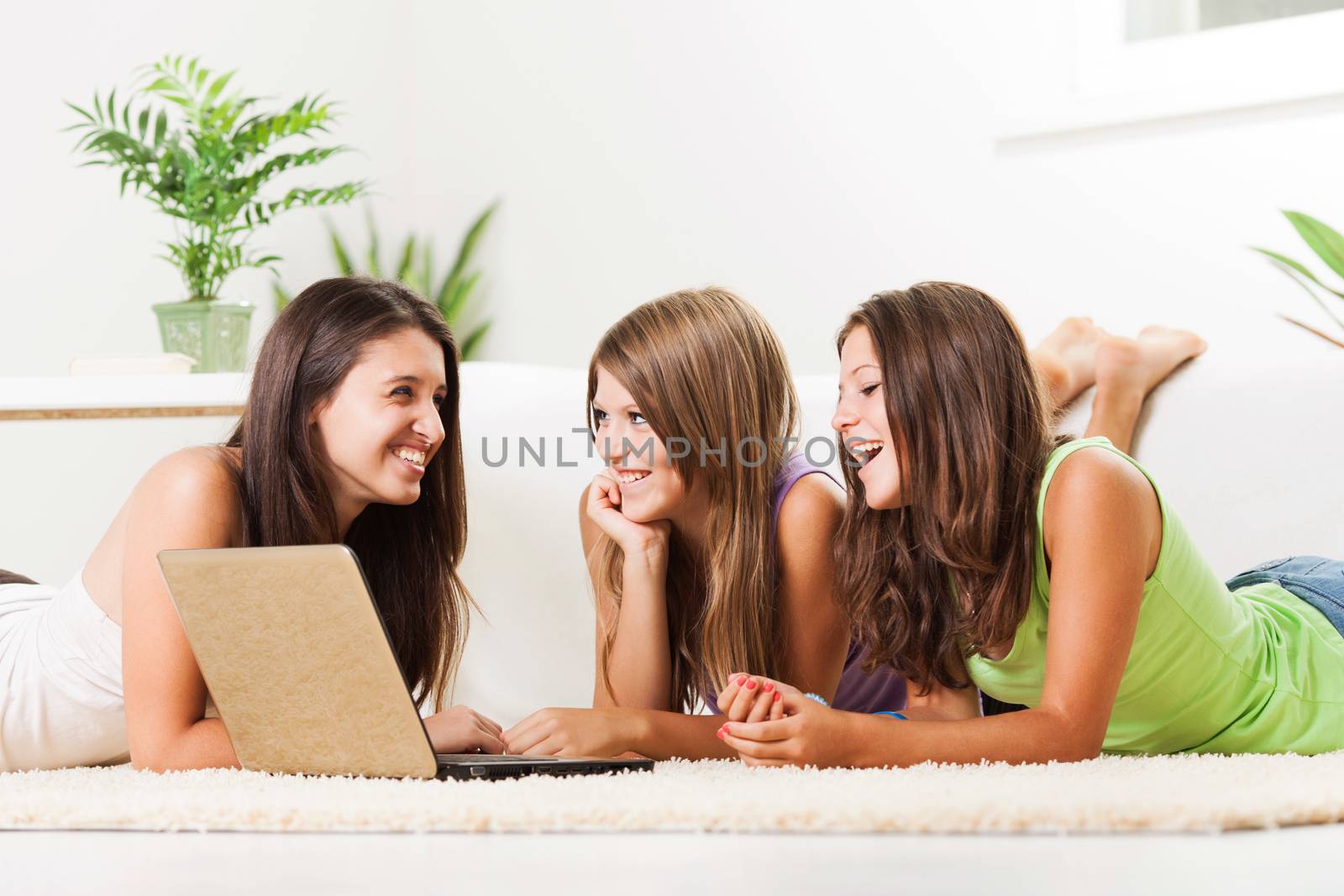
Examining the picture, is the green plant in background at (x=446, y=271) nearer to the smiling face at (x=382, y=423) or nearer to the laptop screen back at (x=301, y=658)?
the smiling face at (x=382, y=423)

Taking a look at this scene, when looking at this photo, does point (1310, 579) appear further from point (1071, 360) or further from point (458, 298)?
point (458, 298)

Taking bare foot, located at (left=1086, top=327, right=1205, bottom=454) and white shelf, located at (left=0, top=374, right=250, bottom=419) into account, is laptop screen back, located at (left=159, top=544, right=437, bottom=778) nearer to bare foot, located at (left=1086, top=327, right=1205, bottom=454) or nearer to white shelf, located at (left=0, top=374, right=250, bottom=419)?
white shelf, located at (left=0, top=374, right=250, bottom=419)

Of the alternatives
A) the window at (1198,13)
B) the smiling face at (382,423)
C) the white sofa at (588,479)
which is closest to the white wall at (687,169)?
the window at (1198,13)

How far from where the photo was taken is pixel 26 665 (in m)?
1.47

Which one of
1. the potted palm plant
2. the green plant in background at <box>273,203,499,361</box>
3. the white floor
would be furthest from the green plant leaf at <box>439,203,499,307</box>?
the white floor

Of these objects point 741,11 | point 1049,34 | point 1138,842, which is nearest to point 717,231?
point 741,11

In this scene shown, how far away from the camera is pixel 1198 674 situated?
52.8 inches

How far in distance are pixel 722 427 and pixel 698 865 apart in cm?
85

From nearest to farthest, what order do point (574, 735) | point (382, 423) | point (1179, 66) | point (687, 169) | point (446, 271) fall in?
point (574, 735) → point (382, 423) → point (1179, 66) → point (687, 169) → point (446, 271)

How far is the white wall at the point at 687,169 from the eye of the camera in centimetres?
242

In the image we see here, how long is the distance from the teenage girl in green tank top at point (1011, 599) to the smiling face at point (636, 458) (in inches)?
9.4

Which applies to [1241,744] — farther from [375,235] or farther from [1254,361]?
[375,235]

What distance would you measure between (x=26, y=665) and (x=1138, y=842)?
1.31m

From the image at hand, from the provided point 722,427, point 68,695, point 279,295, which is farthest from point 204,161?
point 722,427
